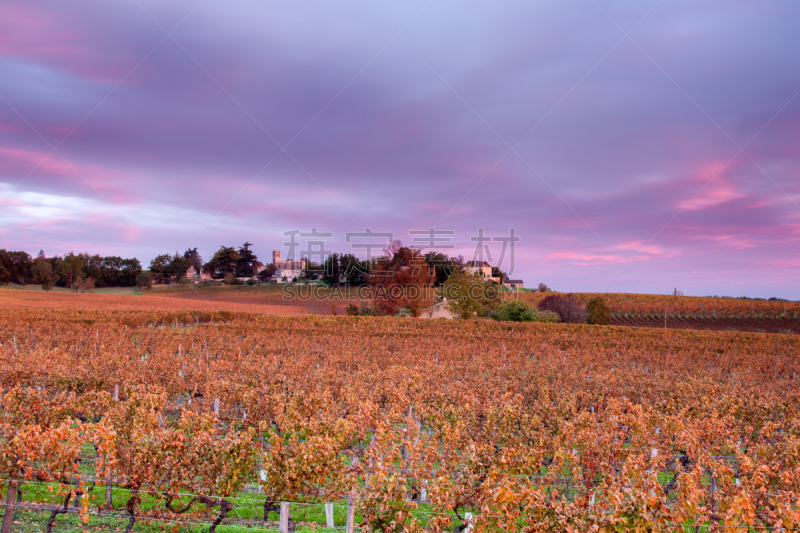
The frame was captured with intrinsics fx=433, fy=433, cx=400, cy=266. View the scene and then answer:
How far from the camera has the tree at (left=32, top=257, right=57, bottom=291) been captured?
93812 millimetres

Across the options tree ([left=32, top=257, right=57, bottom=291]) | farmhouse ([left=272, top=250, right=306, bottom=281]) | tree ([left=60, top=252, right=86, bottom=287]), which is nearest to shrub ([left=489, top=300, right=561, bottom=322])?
farmhouse ([left=272, top=250, right=306, bottom=281])

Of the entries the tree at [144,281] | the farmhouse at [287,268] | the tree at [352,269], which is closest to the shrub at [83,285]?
the tree at [144,281]

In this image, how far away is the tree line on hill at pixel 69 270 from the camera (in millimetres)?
95938

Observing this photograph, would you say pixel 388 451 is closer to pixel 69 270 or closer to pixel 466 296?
pixel 466 296

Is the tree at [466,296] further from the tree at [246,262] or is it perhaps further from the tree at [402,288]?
the tree at [246,262]

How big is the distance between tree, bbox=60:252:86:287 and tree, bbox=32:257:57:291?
2128 millimetres

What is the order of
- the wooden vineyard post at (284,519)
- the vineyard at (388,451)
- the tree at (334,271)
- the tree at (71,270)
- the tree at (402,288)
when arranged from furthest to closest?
the tree at (71,270) < the tree at (334,271) < the tree at (402,288) < the vineyard at (388,451) < the wooden vineyard post at (284,519)

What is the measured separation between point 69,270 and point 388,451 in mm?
119006

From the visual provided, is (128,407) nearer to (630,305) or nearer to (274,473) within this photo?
(274,473)

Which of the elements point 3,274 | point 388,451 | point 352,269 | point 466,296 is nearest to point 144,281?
point 3,274

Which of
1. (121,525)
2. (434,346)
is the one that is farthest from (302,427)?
(434,346)

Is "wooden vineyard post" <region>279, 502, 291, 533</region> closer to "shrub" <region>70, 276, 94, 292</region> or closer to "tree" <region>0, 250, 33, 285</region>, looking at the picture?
"shrub" <region>70, 276, 94, 292</region>

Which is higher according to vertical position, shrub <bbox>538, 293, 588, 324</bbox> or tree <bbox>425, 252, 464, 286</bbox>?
tree <bbox>425, 252, 464, 286</bbox>

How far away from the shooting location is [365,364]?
65.9 ft
